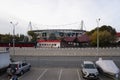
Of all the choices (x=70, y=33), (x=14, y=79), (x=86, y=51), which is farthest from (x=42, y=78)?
(x=70, y=33)

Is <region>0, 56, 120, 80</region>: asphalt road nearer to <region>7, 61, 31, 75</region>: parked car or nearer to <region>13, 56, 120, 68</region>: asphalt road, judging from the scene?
<region>13, 56, 120, 68</region>: asphalt road

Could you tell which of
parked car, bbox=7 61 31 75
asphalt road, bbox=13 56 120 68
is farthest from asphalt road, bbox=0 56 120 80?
parked car, bbox=7 61 31 75

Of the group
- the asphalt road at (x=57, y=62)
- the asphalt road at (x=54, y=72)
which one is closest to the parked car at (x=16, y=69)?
the asphalt road at (x=54, y=72)

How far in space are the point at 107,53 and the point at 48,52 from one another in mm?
15657

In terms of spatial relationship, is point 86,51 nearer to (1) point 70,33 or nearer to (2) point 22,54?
(2) point 22,54

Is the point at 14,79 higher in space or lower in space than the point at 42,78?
higher

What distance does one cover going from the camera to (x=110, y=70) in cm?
2462

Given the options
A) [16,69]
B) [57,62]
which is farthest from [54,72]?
[57,62]

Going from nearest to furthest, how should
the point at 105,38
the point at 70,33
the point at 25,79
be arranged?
1. the point at 25,79
2. the point at 105,38
3. the point at 70,33

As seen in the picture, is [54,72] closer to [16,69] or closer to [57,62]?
[16,69]

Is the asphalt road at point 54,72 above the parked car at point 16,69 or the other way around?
the other way around

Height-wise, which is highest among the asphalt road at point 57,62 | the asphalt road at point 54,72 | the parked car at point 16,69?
the parked car at point 16,69

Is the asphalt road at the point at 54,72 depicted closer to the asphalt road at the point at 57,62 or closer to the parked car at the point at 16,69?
the asphalt road at the point at 57,62

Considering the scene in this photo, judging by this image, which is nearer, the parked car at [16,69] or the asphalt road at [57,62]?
the parked car at [16,69]
